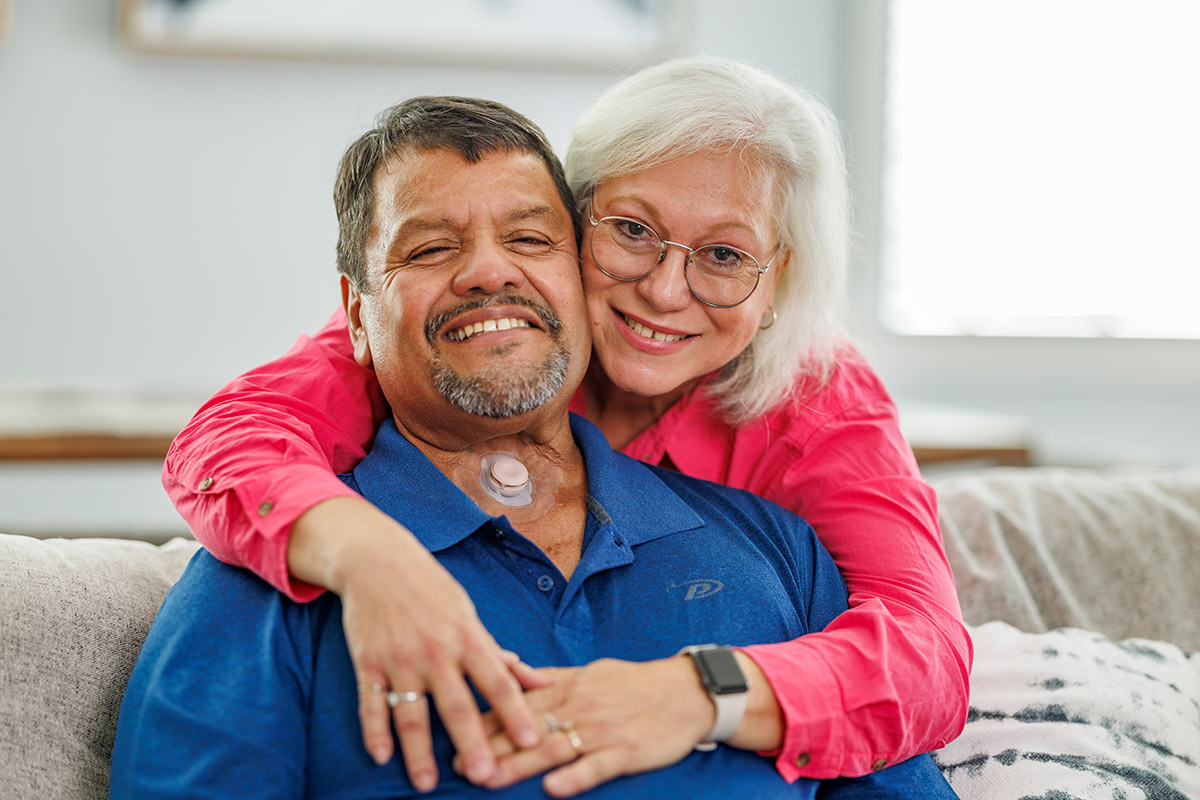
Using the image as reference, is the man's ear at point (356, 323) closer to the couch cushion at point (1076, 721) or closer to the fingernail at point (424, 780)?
the fingernail at point (424, 780)

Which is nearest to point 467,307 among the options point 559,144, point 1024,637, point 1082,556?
point 1024,637

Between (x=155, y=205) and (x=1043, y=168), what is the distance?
2.79 meters

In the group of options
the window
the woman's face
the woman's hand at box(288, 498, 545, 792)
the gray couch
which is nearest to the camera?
the woman's hand at box(288, 498, 545, 792)

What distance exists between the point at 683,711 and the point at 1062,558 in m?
1.10

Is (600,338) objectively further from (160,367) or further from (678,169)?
(160,367)

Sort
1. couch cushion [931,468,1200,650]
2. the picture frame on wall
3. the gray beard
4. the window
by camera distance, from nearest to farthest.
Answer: the gray beard, couch cushion [931,468,1200,650], the picture frame on wall, the window

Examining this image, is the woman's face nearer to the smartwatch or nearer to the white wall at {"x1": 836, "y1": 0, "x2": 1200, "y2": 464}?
the smartwatch

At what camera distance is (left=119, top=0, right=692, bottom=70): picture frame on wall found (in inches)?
112

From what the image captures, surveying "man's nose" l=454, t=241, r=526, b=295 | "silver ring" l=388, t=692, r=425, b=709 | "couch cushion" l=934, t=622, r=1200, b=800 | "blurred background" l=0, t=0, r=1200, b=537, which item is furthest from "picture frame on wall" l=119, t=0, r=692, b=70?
"silver ring" l=388, t=692, r=425, b=709

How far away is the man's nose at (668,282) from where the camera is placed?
1.43 m

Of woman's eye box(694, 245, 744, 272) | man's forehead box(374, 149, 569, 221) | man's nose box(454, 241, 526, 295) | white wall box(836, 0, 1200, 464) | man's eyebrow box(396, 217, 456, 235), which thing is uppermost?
man's forehead box(374, 149, 569, 221)

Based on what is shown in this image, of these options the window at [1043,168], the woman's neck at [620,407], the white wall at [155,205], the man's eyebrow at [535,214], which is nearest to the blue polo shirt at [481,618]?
the woman's neck at [620,407]

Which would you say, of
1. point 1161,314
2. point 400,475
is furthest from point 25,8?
point 1161,314

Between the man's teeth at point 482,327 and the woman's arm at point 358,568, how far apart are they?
0.22 meters
